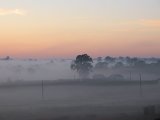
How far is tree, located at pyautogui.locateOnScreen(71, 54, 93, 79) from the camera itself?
131 m

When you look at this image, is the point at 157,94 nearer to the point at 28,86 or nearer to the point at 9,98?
the point at 9,98

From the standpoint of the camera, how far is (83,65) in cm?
13525

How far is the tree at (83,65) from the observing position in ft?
429

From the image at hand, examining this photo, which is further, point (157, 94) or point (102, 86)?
point (102, 86)

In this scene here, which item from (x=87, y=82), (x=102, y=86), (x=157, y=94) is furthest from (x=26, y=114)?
(x=87, y=82)

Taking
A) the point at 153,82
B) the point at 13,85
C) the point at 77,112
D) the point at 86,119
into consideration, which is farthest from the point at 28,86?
the point at 86,119

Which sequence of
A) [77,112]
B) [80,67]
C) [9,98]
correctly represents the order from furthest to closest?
[80,67]
[9,98]
[77,112]

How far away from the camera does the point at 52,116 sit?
55.7 m

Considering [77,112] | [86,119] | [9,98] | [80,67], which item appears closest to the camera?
[86,119]

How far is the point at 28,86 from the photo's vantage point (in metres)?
125

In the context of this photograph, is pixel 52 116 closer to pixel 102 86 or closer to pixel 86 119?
pixel 86 119

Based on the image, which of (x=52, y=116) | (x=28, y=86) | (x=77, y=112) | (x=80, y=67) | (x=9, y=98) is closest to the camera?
(x=52, y=116)

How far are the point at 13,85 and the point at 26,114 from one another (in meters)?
62.6

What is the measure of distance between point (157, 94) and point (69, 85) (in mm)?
34932
